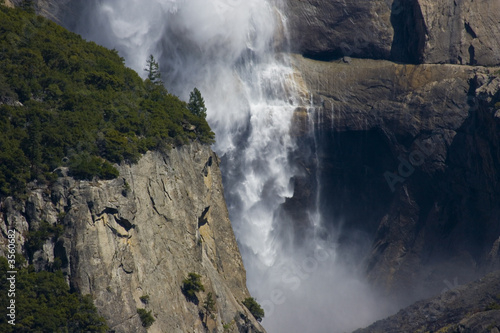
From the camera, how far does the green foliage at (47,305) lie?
57406 mm

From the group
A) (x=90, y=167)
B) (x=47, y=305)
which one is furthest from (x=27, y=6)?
(x=47, y=305)

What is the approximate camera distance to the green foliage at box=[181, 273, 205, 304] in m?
68.3

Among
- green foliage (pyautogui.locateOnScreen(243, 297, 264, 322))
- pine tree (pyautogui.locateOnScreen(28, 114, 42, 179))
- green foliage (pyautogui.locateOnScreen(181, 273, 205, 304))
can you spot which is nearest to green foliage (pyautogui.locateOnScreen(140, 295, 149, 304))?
green foliage (pyautogui.locateOnScreen(181, 273, 205, 304))

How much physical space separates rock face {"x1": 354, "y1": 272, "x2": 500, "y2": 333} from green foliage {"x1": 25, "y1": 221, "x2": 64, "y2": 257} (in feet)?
116

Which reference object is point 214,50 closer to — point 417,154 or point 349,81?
point 349,81

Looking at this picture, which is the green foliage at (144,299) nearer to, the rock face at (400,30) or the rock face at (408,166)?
the rock face at (408,166)

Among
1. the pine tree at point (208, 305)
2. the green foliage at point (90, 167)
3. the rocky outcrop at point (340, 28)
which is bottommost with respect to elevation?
the pine tree at point (208, 305)


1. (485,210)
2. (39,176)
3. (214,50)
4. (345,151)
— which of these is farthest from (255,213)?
(39,176)

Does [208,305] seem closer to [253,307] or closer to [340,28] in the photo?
[253,307]

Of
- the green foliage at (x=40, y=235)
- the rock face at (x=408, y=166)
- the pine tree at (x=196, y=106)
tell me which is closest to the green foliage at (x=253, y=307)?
the pine tree at (x=196, y=106)

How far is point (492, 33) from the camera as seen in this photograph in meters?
102

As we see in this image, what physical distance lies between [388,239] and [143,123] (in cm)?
4121

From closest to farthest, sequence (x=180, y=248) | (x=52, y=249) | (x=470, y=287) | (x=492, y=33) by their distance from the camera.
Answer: (x=52, y=249) < (x=180, y=248) < (x=470, y=287) < (x=492, y=33)

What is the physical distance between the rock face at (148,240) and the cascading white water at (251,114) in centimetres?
2447
